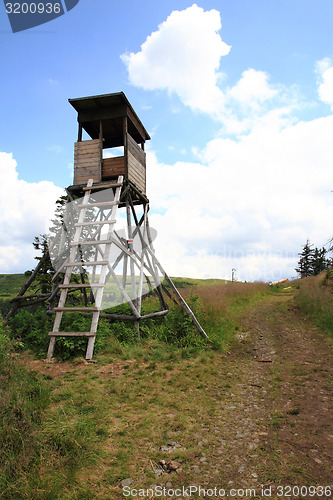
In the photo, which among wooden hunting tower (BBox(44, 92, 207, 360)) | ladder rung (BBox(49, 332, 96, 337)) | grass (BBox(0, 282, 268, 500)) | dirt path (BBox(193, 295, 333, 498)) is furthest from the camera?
wooden hunting tower (BBox(44, 92, 207, 360))

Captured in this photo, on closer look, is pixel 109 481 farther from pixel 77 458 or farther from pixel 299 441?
pixel 299 441

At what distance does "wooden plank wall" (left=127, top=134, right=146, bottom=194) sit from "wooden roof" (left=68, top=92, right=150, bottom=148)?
0.96 m

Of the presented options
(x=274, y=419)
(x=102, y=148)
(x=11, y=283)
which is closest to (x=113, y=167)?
(x=102, y=148)

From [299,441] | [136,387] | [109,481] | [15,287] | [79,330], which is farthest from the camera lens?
[15,287]

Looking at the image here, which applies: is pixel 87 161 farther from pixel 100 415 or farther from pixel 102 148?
pixel 100 415

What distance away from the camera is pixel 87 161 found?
10.7m

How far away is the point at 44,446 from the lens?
349cm

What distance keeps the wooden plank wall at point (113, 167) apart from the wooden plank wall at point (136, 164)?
273 mm

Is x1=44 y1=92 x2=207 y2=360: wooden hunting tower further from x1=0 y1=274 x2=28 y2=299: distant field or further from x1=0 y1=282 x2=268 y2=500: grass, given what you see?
x1=0 y1=274 x2=28 y2=299: distant field

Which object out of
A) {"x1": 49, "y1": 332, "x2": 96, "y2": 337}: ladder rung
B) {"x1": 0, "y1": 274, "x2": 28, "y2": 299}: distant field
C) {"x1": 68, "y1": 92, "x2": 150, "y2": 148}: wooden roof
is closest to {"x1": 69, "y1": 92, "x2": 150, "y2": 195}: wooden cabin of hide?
{"x1": 68, "y1": 92, "x2": 150, "y2": 148}: wooden roof

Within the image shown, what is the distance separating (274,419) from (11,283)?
44250 mm

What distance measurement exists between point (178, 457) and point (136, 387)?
2.37 metres

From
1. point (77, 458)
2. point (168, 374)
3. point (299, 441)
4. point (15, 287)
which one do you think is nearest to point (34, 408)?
point (77, 458)

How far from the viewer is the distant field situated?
116 feet
